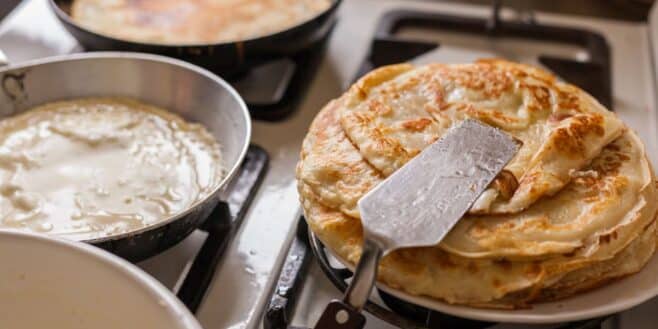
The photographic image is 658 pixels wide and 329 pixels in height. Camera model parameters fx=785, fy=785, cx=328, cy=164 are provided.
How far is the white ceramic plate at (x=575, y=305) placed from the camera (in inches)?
27.9

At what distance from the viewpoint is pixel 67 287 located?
711 millimetres

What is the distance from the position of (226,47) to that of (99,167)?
27 centimetres

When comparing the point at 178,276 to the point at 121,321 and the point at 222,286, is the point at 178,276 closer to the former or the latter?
the point at 222,286

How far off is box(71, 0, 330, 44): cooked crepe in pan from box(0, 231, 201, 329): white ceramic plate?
59 centimetres

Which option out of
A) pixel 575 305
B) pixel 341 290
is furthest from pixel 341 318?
pixel 575 305

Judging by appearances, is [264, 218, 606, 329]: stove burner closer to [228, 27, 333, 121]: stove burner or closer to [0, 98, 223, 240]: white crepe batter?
[0, 98, 223, 240]: white crepe batter

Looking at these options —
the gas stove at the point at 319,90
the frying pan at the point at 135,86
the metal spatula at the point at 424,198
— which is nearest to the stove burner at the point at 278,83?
the gas stove at the point at 319,90

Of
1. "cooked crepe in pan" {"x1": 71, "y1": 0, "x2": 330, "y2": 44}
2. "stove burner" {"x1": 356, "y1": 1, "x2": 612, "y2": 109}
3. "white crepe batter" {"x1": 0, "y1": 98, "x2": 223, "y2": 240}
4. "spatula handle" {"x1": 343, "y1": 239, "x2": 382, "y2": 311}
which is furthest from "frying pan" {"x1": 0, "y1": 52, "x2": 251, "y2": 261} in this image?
"spatula handle" {"x1": 343, "y1": 239, "x2": 382, "y2": 311}

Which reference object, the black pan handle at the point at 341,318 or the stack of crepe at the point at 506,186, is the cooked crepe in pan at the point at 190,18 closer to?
the stack of crepe at the point at 506,186

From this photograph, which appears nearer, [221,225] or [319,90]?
[221,225]

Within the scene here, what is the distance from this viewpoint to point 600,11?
193 centimetres

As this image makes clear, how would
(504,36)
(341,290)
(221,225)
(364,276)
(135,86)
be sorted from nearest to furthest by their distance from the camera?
1. (364,276)
2. (341,290)
3. (221,225)
4. (135,86)
5. (504,36)

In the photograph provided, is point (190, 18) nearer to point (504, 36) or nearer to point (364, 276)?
point (504, 36)

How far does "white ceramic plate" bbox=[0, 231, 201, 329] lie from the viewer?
0.68m
